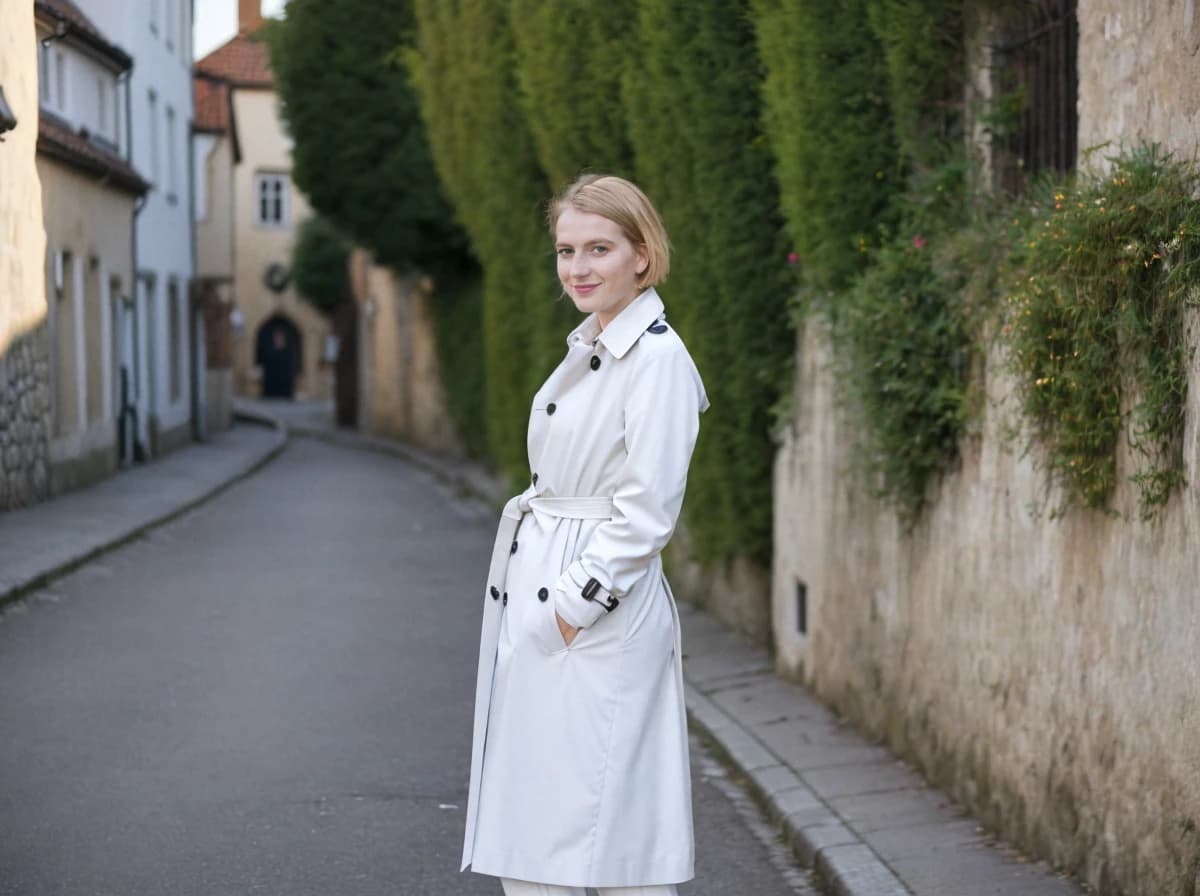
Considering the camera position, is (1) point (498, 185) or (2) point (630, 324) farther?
(1) point (498, 185)

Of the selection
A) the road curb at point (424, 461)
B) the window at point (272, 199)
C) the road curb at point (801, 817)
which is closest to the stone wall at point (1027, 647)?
the road curb at point (801, 817)

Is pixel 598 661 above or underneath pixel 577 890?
above

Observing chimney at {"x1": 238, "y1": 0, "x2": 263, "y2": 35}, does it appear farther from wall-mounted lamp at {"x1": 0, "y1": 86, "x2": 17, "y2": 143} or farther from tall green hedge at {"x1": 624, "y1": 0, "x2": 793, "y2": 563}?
tall green hedge at {"x1": 624, "y1": 0, "x2": 793, "y2": 563}

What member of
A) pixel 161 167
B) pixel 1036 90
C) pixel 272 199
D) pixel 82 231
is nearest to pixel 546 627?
pixel 1036 90

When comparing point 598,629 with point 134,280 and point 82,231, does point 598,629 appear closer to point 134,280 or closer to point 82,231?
point 82,231

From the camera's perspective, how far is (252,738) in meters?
7.70

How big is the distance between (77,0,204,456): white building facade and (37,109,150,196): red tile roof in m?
1.57

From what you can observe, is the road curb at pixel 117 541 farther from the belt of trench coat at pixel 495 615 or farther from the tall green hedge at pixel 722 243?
the belt of trench coat at pixel 495 615

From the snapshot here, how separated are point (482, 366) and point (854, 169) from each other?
19.7 m

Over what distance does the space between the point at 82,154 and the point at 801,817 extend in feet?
54.9

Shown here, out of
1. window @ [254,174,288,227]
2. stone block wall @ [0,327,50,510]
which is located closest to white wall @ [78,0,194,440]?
stone block wall @ [0,327,50,510]

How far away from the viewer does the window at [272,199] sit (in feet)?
196

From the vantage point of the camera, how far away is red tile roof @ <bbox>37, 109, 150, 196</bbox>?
63.1ft

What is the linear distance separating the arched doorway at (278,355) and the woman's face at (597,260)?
190ft
